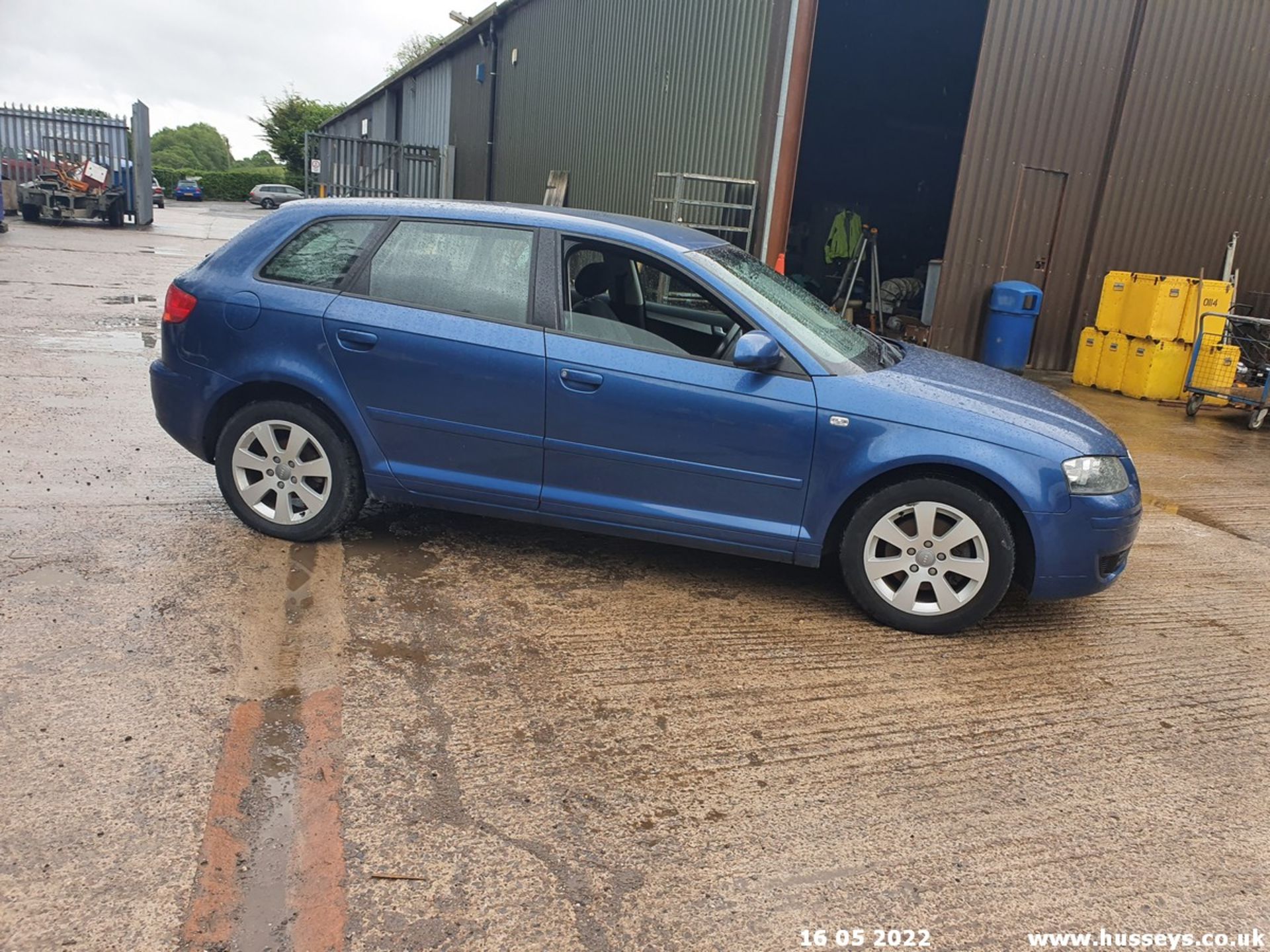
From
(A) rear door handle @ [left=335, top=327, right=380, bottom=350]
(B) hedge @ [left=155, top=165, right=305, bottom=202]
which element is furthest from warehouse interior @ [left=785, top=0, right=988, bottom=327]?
(B) hedge @ [left=155, top=165, right=305, bottom=202]

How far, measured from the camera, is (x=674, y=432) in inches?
166

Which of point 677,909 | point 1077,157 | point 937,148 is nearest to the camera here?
point 677,909

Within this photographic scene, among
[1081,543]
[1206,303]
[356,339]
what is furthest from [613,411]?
[1206,303]

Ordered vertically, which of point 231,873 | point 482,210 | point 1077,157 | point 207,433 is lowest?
point 231,873

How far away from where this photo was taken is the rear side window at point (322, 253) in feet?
15.1

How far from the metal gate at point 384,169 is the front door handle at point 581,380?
2006 cm

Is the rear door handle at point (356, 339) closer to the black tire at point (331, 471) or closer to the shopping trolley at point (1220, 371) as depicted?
the black tire at point (331, 471)

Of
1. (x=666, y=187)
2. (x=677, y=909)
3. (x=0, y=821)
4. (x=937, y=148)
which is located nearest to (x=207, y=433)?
(x=0, y=821)

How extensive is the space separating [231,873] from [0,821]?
67 centimetres

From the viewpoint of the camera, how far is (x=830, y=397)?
13.5ft

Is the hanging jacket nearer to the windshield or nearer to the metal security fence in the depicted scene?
the windshield

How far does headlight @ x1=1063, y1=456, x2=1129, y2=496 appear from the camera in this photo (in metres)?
4.06

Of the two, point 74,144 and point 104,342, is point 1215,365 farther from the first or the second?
point 74,144

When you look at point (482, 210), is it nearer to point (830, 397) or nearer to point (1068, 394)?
point (830, 397)
